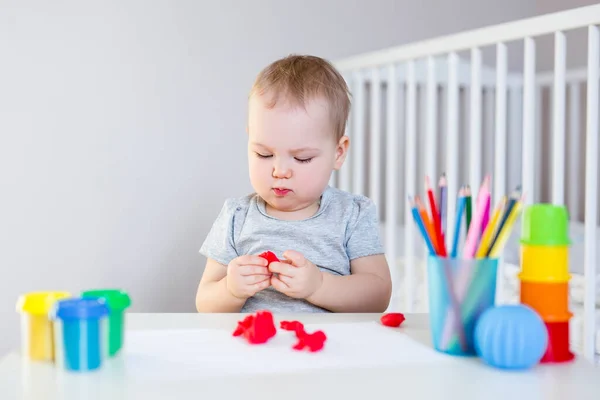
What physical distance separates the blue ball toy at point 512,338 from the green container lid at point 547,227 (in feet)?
0.22

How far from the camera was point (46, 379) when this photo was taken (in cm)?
56

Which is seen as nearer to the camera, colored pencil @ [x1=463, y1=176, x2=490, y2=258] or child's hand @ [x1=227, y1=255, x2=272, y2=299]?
colored pencil @ [x1=463, y1=176, x2=490, y2=258]

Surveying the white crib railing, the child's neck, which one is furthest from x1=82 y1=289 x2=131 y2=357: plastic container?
the white crib railing

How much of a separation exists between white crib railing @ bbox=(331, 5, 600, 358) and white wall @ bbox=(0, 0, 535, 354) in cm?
30

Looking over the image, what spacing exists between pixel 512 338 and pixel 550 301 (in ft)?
0.22

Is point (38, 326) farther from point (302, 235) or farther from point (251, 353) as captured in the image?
point (302, 235)

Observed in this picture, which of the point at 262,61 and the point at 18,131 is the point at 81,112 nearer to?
the point at 18,131

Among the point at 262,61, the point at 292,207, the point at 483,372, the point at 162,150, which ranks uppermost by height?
the point at 262,61

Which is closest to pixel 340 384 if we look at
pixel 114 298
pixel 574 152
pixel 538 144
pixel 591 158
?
pixel 114 298

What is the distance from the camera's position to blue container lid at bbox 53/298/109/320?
56 centimetres

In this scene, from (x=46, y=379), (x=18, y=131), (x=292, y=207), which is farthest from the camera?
(x=18, y=131)

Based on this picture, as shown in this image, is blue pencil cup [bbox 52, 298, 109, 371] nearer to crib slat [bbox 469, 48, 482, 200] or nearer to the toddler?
the toddler

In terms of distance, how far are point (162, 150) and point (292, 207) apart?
2.50 ft

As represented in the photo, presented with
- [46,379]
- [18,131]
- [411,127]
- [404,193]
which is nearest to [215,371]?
[46,379]
